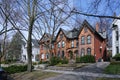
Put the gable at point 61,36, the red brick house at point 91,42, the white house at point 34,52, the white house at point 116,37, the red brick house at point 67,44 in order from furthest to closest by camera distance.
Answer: the white house at point 34,52
the gable at point 61,36
the red brick house at point 67,44
the red brick house at point 91,42
the white house at point 116,37

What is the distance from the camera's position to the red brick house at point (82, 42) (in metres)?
43.6

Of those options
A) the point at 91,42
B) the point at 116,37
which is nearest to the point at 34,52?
the point at 91,42

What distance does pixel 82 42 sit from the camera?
151 ft

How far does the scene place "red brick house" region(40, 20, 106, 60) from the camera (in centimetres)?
4362

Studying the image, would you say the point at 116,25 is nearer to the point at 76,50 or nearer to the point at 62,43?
the point at 76,50

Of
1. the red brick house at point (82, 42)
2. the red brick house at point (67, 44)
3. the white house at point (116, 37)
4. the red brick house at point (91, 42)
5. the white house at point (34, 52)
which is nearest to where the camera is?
the white house at point (116, 37)

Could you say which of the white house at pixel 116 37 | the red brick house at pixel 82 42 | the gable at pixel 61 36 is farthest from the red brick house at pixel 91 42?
the gable at pixel 61 36

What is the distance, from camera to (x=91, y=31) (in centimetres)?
4381

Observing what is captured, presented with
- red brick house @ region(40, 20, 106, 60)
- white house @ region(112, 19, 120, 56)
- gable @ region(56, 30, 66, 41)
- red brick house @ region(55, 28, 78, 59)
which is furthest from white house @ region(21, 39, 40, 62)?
white house @ region(112, 19, 120, 56)

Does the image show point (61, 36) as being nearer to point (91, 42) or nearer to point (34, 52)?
point (91, 42)

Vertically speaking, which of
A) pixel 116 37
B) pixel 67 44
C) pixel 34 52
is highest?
pixel 116 37

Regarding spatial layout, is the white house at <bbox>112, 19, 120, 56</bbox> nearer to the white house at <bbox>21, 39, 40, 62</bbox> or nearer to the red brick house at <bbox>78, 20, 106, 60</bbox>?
the red brick house at <bbox>78, 20, 106, 60</bbox>

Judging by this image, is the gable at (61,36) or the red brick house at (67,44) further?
the gable at (61,36)

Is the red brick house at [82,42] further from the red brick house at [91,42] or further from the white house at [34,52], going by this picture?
the white house at [34,52]
